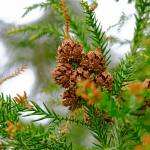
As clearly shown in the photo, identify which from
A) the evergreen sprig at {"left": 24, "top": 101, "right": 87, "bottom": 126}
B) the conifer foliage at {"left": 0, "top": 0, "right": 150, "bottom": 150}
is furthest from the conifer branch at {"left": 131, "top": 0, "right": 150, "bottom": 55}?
the evergreen sprig at {"left": 24, "top": 101, "right": 87, "bottom": 126}

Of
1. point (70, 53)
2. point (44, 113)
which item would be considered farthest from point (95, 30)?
point (44, 113)

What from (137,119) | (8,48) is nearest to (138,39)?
(137,119)

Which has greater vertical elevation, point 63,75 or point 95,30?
point 95,30

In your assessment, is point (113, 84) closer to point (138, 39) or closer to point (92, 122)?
point (92, 122)

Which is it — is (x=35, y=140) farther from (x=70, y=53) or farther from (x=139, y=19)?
(x=139, y=19)

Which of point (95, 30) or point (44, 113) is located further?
point (95, 30)


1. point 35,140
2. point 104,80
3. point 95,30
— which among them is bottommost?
point 35,140
